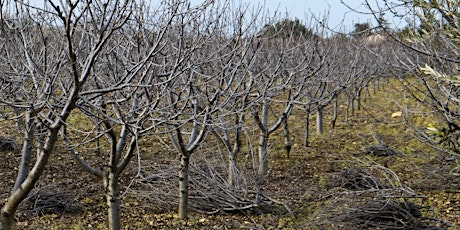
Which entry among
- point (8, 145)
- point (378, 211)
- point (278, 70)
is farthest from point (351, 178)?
point (8, 145)

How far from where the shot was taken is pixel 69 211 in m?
6.30

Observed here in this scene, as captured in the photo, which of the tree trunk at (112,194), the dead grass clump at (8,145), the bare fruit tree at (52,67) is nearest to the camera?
the bare fruit tree at (52,67)

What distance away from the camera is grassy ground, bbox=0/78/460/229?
16.7ft

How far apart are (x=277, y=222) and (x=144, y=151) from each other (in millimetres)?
4780

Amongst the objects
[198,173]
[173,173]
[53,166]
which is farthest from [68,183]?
[198,173]

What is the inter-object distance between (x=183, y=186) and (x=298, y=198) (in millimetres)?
1856

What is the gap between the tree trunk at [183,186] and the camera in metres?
5.71

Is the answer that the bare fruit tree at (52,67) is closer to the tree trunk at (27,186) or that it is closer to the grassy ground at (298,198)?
the tree trunk at (27,186)

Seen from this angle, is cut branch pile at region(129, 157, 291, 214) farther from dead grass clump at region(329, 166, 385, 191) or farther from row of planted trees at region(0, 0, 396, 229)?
dead grass clump at region(329, 166, 385, 191)

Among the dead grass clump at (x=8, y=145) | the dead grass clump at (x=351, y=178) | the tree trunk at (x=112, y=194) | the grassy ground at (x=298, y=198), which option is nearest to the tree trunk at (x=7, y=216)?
the grassy ground at (x=298, y=198)

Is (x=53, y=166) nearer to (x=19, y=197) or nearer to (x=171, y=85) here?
(x=171, y=85)

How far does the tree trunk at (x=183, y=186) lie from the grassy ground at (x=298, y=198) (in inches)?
5.2

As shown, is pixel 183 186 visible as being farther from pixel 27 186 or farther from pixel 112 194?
pixel 27 186

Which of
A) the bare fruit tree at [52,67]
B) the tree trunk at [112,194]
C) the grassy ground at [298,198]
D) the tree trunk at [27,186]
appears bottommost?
the grassy ground at [298,198]
